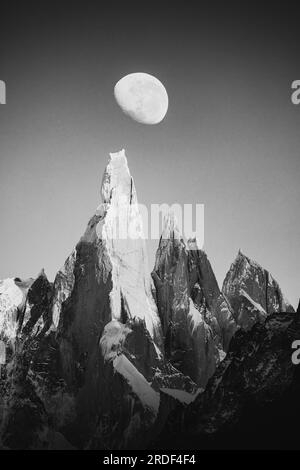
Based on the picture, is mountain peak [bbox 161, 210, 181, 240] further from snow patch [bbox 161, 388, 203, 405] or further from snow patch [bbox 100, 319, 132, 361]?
snow patch [bbox 161, 388, 203, 405]

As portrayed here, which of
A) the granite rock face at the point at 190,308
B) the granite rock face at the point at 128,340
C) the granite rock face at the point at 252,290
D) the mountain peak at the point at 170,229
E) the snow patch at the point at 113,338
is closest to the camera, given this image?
the granite rock face at the point at 128,340

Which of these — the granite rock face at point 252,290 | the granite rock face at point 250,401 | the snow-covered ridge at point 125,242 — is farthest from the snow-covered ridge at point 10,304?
the granite rock face at point 250,401

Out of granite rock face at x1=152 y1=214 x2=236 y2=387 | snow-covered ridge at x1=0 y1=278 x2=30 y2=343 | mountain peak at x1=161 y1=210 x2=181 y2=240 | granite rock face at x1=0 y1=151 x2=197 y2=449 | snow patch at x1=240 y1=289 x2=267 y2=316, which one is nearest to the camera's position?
granite rock face at x1=0 y1=151 x2=197 y2=449

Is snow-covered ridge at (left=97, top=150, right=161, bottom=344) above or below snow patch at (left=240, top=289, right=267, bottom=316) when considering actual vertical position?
above

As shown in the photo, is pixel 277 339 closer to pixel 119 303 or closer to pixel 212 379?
pixel 212 379

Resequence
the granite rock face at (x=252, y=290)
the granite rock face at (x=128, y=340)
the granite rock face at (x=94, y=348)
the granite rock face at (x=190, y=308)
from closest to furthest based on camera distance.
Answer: the granite rock face at (x=128, y=340)
the granite rock face at (x=94, y=348)
the granite rock face at (x=190, y=308)
the granite rock face at (x=252, y=290)

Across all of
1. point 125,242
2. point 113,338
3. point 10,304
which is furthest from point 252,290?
point 10,304

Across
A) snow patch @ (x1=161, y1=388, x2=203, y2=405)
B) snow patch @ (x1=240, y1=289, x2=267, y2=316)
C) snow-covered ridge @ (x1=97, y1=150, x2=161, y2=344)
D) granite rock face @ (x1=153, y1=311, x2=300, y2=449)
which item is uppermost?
snow-covered ridge @ (x1=97, y1=150, x2=161, y2=344)

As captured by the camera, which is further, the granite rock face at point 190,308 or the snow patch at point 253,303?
the snow patch at point 253,303

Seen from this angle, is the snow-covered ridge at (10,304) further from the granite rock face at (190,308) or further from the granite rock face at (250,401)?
the granite rock face at (250,401)

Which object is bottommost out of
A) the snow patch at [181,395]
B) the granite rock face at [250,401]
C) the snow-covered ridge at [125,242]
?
the snow patch at [181,395]

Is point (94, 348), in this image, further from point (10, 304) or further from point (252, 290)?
point (252, 290)

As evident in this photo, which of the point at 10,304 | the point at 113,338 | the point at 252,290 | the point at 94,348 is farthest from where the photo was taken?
the point at 252,290

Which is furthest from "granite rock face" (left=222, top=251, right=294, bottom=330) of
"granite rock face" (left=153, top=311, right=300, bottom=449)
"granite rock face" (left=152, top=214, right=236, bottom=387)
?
"granite rock face" (left=153, top=311, right=300, bottom=449)
